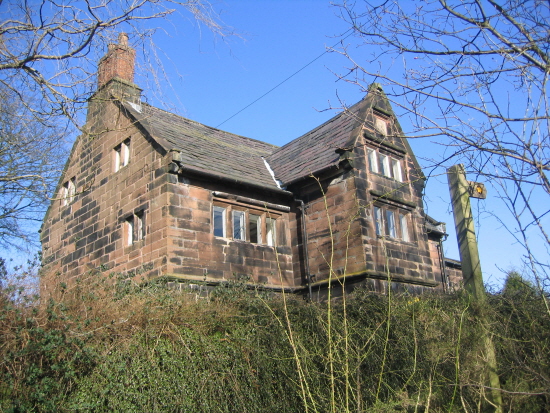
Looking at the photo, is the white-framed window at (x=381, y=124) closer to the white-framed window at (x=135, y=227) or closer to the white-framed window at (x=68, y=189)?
the white-framed window at (x=135, y=227)

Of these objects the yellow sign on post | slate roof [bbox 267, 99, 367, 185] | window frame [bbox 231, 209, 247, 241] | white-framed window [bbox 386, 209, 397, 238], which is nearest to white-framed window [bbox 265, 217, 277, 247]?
window frame [bbox 231, 209, 247, 241]

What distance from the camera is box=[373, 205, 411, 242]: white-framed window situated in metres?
15.0

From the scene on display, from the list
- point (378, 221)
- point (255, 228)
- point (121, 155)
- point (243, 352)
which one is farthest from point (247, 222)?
point (243, 352)

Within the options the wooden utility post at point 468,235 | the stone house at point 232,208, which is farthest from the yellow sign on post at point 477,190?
the stone house at point 232,208

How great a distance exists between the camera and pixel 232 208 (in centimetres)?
1466

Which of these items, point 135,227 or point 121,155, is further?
point 121,155

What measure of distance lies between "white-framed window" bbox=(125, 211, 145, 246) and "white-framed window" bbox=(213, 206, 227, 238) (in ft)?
6.58

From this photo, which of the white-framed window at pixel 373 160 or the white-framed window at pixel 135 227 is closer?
the white-framed window at pixel 135 227

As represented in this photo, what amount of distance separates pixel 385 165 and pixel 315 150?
245cm

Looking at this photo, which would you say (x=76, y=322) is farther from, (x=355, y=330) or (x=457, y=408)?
(x=457, y=408)

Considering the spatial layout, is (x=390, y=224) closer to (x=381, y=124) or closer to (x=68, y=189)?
(x=381, y=124)

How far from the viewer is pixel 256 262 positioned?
47.8 feet

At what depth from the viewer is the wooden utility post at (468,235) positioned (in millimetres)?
5016

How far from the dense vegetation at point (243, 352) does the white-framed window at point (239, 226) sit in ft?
15.1
